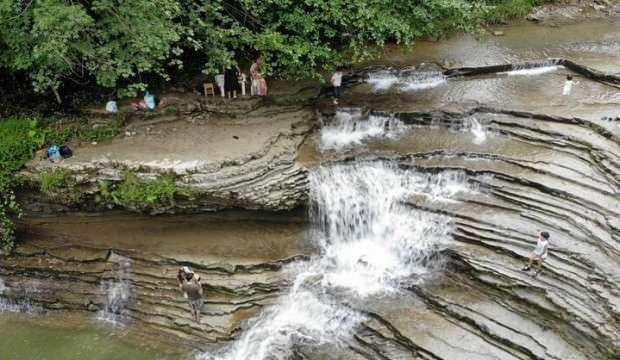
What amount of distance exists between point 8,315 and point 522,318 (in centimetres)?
1008

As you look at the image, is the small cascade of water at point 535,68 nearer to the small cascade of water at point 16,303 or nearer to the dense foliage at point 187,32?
the dense foliage at point 187,32

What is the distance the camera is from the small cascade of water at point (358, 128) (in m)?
13.1

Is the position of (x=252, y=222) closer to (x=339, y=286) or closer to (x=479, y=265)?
(x=339, y=286)

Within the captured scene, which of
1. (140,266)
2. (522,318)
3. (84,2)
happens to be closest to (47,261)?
(140,266)

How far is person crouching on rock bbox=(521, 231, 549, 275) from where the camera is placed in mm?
9516

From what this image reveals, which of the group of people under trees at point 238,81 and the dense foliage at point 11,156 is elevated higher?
the group of people under trees at point 238,81

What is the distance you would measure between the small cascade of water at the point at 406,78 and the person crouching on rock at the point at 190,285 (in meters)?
7.26

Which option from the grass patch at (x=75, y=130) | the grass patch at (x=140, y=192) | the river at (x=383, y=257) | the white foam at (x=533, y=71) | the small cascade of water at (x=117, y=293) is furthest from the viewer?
the white foam at (x=533, y=71)

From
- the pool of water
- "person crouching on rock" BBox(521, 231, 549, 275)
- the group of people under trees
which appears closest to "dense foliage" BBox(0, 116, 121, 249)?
the pool of water

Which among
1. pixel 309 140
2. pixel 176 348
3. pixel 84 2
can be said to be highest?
pixel 84 2

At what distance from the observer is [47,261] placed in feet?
38.2

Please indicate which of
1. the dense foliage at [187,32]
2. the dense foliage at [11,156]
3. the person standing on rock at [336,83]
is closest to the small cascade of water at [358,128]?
the person standing on rock at [336,83]

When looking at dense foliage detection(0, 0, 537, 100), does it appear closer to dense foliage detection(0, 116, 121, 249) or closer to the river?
dense foliage detection(0, 116, 121, 249)

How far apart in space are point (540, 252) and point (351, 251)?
12.8ft
